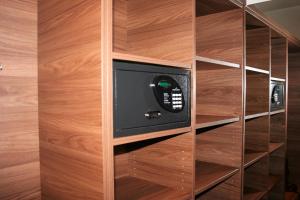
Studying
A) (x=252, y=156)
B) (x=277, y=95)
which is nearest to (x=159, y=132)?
(x=252, y=156)

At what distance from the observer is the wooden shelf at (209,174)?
135 cm

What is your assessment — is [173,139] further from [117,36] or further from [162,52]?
[117,36]

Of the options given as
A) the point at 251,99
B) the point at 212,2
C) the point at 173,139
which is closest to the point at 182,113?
the point at 173,139

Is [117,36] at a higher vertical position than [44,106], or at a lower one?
higher

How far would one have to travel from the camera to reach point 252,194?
2.02m

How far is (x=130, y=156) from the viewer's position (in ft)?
4.83

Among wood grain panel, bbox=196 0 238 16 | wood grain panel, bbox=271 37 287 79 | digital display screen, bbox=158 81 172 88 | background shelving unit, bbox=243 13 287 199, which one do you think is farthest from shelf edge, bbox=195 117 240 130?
wood grain panel, bbox=271 37 287 79

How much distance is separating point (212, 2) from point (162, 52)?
485 millimetres

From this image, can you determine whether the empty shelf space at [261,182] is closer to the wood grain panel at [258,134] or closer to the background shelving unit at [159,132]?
the wood grain panel at [258,134]

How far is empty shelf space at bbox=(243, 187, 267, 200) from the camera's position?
1.94 metres

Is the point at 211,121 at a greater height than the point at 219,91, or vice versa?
the point at 219,91

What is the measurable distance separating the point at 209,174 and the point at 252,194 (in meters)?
0.74

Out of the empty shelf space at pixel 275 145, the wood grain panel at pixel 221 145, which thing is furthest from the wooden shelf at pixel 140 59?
the empty shelf space at pixel 275 145

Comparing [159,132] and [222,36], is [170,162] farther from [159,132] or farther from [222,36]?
[222,36]
